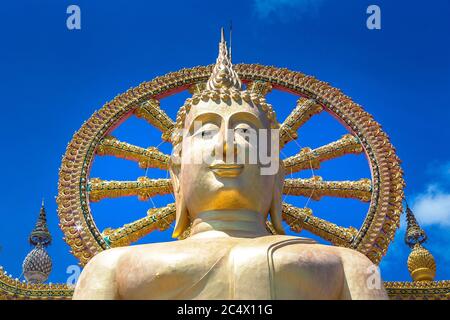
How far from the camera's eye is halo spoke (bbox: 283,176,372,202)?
6984 mm

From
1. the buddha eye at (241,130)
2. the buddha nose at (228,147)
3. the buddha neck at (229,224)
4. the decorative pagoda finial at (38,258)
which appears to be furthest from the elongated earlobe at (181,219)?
the decorative pagoda finial at (38,258)

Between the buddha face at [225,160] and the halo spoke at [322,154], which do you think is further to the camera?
the halo spoke at [322,154]

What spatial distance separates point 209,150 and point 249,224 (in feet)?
2.04

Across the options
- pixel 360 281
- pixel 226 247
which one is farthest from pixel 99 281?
pixel 360 281

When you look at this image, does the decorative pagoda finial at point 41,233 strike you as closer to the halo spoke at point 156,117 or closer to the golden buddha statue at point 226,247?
the halo spoke at point 156,117

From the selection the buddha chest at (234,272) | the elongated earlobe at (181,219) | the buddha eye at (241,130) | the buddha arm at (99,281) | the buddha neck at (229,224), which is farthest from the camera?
the elongated earlobe at (181,219)

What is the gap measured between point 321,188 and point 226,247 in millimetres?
2371

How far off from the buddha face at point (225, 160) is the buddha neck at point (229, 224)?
1.6 inches

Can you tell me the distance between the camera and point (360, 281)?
190 inches

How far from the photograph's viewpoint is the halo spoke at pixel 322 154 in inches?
282
